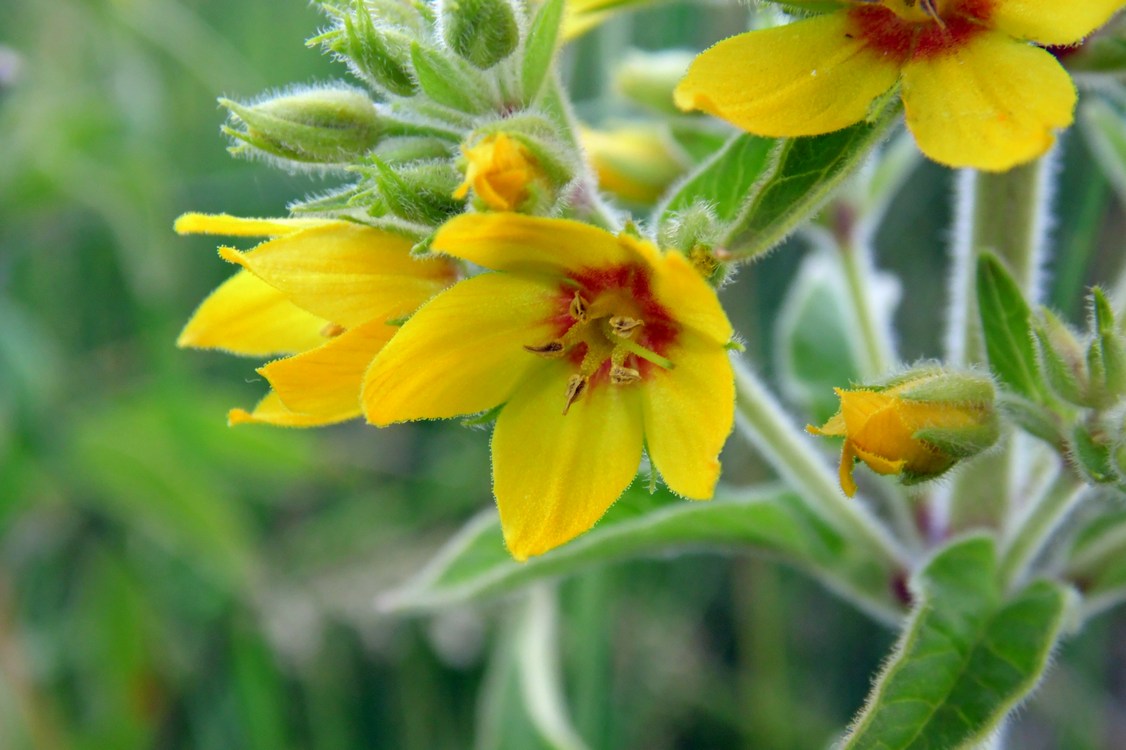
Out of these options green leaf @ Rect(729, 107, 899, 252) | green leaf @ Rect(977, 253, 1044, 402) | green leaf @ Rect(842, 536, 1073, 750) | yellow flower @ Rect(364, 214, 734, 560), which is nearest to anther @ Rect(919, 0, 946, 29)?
green leaf @ Rect(729, 107, 899, 252)

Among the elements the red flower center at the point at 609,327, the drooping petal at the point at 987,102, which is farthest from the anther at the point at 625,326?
the drooping petal at the point at 987,102

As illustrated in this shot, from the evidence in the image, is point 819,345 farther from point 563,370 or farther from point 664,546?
point 563,370

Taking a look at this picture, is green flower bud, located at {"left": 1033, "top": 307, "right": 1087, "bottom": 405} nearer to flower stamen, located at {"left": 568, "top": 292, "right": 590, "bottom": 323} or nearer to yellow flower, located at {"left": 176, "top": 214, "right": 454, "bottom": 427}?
flower stamen, located at {"left": 568, "top": 292, "right": 590, "bottom": 323}

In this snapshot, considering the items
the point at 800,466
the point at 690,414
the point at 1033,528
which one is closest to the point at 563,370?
the point at 690,414

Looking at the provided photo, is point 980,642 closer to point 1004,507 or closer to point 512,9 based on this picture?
point 1004,507

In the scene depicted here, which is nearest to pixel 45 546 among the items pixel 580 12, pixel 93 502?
pixel 93 502

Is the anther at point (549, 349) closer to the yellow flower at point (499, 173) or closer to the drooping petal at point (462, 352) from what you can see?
the drooping petal at point (462, 352)

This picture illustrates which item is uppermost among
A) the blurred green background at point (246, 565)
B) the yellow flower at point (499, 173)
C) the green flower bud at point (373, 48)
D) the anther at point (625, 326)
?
the green flower bud at point (373, 48)
